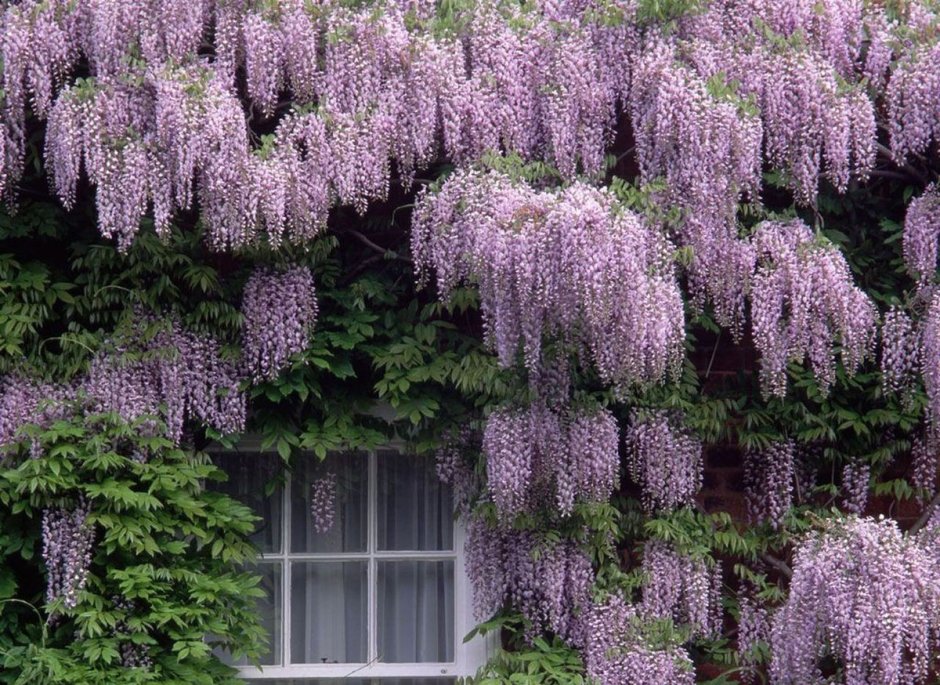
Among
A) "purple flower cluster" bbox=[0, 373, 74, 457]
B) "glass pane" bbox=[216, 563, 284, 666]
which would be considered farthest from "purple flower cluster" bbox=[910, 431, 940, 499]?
"purple flower cluster" bbox=[0, 373, 74, 457]

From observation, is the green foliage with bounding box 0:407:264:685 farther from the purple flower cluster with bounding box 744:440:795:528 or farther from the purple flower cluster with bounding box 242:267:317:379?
the purple flower cluster with bounding box 744:440:795:528

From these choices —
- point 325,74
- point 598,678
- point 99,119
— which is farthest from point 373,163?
point 598,678

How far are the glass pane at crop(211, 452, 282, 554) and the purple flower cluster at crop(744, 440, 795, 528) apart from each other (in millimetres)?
1736

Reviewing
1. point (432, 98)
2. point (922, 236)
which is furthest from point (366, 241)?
point (922, 236)

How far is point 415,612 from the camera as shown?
5516 mm

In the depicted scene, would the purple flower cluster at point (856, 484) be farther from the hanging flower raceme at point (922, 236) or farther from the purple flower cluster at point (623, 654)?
the purple flower cluster at point (623, 654)

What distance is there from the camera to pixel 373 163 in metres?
5.33

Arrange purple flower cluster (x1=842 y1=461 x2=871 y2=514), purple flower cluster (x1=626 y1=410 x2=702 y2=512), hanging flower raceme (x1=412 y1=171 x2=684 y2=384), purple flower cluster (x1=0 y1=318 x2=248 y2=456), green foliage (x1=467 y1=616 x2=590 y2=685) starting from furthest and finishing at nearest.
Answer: purple flower cluster (x1=842 y1=461 x2=871 y2=514) < purple flower cluster (x1=626 y1=410 x2=702 y2=512) < purple flower cluster (x1=0 y1=318 x2=248 y2=456) < green foliage (x1=467 y1=616 x2=590 y2=685) < hanging flower raceme (x1=412 y1=171 x2=684 y2=384)

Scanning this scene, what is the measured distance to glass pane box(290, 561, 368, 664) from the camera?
5.49 meters

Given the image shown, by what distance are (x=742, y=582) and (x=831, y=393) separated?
2.52 ft

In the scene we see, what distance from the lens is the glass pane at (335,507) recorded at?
5.55 metres

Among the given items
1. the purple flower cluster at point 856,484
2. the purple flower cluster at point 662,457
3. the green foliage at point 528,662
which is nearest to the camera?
the green foliage at point 528,662

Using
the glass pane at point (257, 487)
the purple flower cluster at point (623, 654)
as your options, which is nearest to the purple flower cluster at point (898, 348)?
the purple flower cluster at point (623, 654)

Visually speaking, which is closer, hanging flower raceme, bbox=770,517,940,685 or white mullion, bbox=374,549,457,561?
hanging flower raceme, bbox=770,517,940,685
